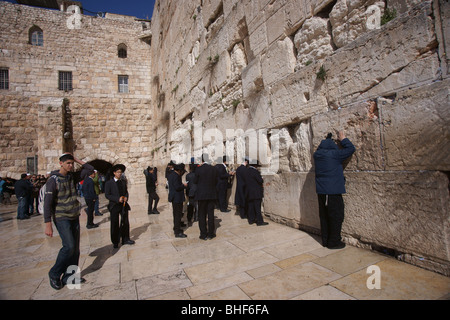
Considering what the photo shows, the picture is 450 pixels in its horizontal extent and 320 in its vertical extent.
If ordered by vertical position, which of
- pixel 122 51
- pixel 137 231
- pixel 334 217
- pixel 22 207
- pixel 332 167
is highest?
pixel 122 51

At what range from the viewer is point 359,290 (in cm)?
214

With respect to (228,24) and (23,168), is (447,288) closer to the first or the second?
(228,24)

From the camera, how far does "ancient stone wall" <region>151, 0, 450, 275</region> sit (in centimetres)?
241

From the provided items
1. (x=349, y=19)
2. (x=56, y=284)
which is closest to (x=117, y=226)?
(x=56, y=284)

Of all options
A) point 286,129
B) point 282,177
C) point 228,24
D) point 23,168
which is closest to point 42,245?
point 282,177

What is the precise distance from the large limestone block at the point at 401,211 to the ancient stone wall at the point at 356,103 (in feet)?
0.03

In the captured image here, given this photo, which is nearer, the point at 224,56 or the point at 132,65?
the point at 224,56

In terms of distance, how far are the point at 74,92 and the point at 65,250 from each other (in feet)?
47.0

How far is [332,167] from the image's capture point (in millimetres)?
3115

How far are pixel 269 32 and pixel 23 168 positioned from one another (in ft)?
47.1

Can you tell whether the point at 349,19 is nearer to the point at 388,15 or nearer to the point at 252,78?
the point at 388,15

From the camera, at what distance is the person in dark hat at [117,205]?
3.87 meters

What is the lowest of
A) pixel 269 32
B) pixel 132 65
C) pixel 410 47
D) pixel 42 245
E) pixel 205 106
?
pixel 42 245

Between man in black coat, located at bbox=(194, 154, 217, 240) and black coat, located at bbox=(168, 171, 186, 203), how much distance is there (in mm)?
363
